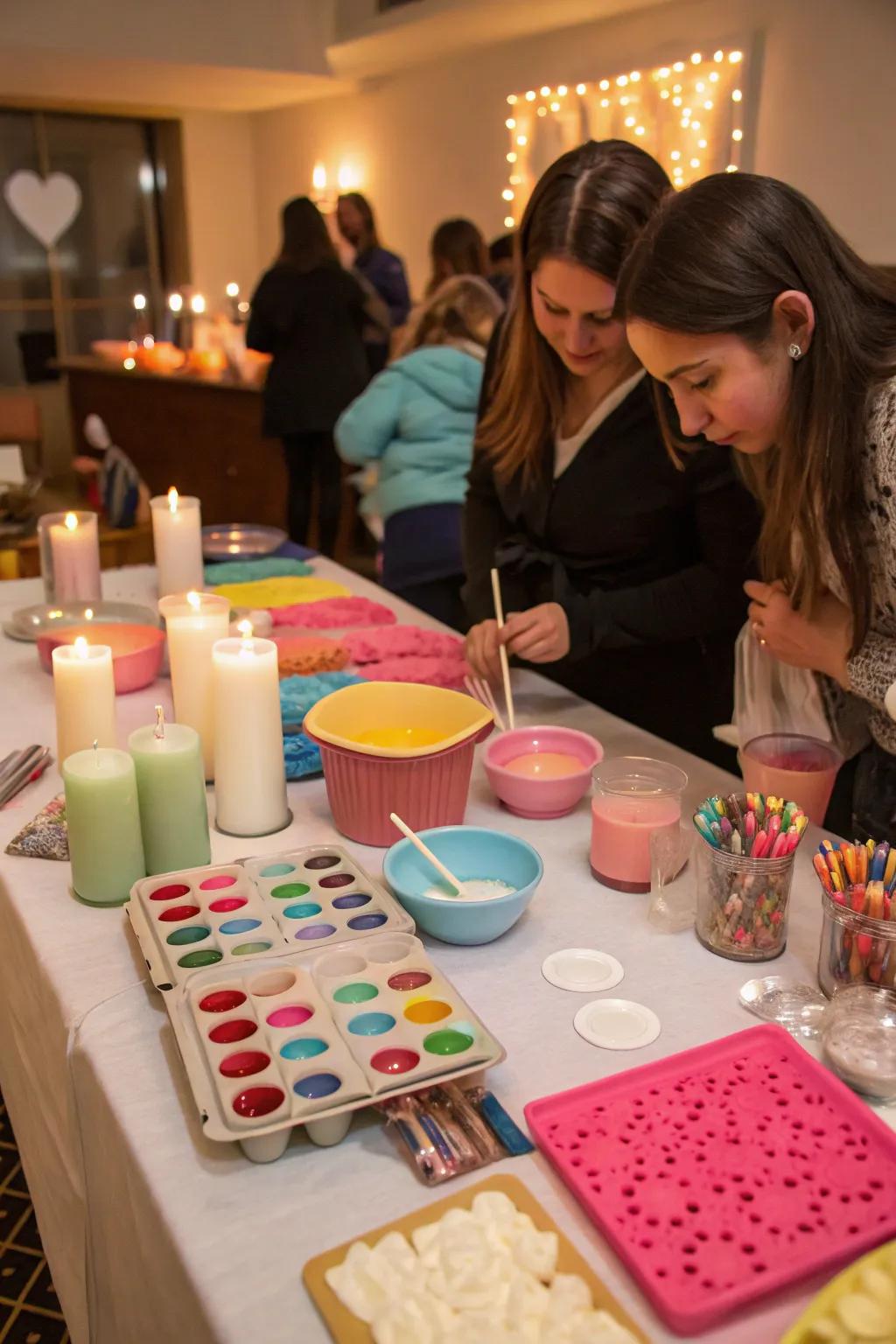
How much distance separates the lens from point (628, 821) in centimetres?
114

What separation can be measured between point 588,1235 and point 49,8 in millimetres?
6697

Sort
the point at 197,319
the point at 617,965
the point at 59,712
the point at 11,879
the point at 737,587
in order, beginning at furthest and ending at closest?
the point at 197,319 < the point at 737,587 < the point at 59,712 < the point at 11,879 < the point at 617,965

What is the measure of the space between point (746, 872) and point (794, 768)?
0.90 feet

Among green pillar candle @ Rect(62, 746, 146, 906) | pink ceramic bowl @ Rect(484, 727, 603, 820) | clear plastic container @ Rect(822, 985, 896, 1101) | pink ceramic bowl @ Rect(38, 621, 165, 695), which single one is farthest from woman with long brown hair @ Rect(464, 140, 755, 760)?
clear plastic container @ Rect(822, 985, 896, 1101)

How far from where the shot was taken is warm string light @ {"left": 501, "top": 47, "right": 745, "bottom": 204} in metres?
4.57

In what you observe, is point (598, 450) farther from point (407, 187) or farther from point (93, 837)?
point (407, 187)

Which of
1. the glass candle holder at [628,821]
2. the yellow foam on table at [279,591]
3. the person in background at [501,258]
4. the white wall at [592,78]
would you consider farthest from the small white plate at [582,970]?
the white wall at [592,78]

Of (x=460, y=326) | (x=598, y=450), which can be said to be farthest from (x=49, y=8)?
(x=598, y=450)

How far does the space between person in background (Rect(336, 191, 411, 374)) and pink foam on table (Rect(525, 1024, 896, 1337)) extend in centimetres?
456

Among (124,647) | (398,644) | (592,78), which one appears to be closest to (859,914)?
(398,644)

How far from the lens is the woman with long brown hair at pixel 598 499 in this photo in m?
1.44

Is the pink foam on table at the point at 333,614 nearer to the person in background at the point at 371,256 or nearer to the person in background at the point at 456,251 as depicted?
the person in background at the point at 456,251

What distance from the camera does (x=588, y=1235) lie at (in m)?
0.72

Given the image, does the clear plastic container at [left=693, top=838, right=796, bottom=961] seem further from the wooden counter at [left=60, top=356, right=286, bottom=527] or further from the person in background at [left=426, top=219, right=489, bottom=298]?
the wooden counter at [left=60, top=356, right=286, bottom=527]
